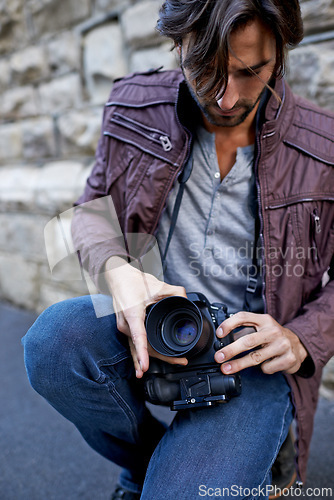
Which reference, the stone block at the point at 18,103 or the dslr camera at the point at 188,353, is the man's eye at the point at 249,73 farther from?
the stone block at the point at 18,103

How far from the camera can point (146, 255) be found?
4.28 ft

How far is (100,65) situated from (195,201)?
1374mm

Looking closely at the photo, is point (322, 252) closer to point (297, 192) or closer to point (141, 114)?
point (297, 192)

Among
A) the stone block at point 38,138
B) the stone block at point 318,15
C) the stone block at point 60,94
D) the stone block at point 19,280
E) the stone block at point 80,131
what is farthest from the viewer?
the stone block at point 19,280

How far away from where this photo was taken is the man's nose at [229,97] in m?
1.08

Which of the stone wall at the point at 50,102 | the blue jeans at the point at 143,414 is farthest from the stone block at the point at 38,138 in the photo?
the blue jeans at the point at 143,414

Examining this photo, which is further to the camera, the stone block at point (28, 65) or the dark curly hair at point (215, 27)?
the stone block at point (28, 65)

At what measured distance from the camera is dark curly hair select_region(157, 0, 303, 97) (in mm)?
959

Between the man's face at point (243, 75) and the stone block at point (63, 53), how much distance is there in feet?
4.94

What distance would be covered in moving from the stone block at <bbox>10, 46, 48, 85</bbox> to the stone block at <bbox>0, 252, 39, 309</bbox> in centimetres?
105

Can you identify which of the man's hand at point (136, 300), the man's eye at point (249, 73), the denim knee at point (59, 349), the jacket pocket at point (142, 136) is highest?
the man's eye at point (249, 73)

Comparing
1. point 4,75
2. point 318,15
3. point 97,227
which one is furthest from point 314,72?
point 4,75

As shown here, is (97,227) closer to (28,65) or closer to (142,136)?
(142,136)

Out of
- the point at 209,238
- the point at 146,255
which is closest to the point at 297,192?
the point at 209,238
